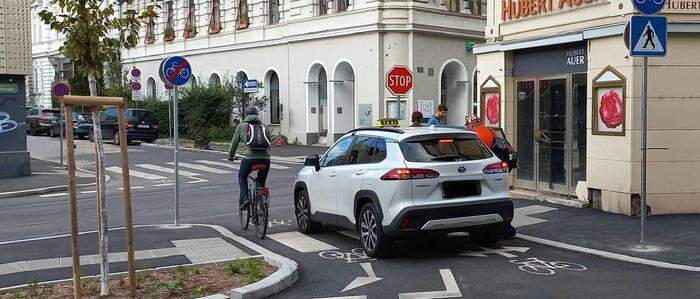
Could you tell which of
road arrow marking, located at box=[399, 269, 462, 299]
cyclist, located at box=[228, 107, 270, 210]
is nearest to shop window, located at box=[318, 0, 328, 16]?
cyclist, located at box=[228, 107, 270, 210]

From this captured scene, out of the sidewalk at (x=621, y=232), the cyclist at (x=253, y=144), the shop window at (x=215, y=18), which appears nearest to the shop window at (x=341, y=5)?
the shop window at (x=215, y=18)

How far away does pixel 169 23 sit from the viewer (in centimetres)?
4447

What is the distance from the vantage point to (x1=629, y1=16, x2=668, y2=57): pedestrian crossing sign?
8.88 meters

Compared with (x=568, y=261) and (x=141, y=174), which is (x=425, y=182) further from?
(x=141, y=174)

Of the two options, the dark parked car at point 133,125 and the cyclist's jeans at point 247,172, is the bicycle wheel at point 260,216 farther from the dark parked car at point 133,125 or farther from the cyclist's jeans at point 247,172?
the dark parked car at point 133,125

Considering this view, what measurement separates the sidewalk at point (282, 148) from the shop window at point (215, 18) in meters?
7.22

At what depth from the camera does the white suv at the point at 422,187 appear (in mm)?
8531

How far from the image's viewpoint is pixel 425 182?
8539mm

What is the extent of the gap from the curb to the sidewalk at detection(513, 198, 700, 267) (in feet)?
0.54

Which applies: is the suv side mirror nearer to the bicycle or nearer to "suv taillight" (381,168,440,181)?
the bicycle

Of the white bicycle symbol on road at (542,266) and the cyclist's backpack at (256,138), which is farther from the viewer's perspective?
the cyclist's backpack at (256,138)

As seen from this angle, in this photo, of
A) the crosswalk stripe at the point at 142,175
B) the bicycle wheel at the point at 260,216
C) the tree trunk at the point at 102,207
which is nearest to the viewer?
the tree trunk at the point at 102,207

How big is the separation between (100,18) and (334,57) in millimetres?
24258

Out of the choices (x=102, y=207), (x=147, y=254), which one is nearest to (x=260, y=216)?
(x=147, y=254)
